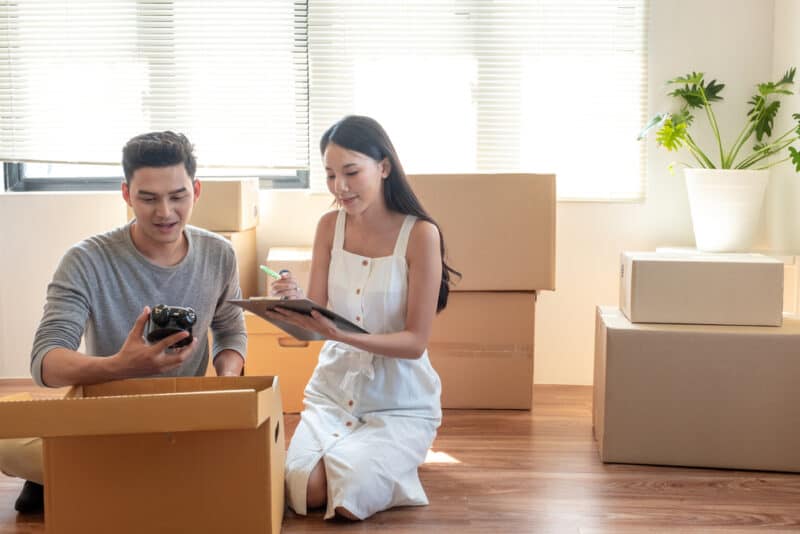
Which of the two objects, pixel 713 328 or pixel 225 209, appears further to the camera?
pixel 225 209

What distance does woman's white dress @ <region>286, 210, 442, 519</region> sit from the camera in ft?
6.88

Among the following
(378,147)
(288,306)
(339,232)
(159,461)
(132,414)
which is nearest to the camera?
(132,414)

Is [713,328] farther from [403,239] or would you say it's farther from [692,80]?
[692,80]

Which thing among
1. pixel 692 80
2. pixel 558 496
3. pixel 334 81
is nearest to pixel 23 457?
pixel 558 496

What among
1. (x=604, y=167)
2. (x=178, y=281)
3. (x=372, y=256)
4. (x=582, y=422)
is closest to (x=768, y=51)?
(x=604, y=167)

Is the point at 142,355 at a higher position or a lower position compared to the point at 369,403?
higher

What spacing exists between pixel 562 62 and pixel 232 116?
127 centimetres

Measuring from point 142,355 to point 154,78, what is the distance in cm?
203

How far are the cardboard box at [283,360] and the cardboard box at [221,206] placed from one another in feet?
1.04

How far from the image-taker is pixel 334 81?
3.45 meters

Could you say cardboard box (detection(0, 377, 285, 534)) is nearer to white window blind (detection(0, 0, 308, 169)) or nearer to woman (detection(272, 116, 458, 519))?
woman (detection(272, 116, 458, 519))

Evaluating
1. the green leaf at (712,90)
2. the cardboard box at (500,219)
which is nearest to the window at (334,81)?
the green leaf at (712,90)

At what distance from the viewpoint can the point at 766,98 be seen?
3.27m

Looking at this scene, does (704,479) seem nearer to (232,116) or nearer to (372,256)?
(372,256)
